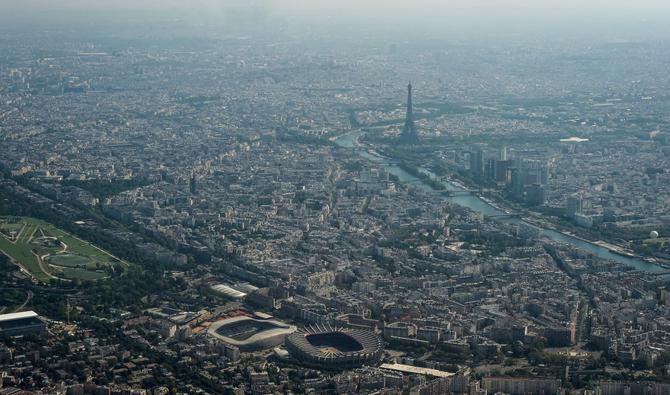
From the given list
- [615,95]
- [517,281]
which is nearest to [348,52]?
[615,95]

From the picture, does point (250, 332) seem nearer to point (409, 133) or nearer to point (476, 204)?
point (476, 204)

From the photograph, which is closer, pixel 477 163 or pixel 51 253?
pixel 51 253

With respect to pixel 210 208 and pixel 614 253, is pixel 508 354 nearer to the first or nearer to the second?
pixel 614 253

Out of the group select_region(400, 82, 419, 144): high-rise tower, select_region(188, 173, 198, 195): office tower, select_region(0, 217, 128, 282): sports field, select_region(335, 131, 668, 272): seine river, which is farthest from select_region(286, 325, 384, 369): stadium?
select_region(400, 82, 419, 144): high-rise tower

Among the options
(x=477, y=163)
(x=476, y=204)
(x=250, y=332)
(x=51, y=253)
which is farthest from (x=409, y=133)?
(x=250, y=332)

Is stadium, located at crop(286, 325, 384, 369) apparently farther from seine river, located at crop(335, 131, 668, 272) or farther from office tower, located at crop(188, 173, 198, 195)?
office tower, located at crop(188, 173, 198, 195)
